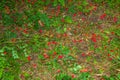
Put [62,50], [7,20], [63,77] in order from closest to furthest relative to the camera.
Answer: [63,77] < [62,50] < [7,20]

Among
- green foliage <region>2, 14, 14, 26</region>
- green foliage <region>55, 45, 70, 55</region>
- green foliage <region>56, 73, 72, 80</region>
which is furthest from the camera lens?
green foliage <region>2, 14, 14, 26</region>

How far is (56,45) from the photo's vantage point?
21.9 ft

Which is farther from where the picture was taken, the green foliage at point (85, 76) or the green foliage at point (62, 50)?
the green foliage at point (62, 50)

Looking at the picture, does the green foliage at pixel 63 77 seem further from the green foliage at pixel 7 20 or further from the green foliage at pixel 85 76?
the green foliage at pixel 7 20

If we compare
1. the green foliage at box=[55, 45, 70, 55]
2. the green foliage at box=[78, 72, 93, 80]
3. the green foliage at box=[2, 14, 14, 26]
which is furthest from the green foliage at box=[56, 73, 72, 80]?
the green foliage at box=[2, 14, 14, 26]

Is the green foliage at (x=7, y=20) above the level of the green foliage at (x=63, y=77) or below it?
above

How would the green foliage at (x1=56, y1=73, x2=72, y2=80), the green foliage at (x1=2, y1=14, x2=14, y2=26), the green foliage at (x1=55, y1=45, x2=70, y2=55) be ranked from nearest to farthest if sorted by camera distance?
the green foliage at (x1=56, y1=73, x2=72, y2=80), the green foliage at (x1=55, y1=45, x2=70, y2=55), the green foliage at (x1=2, y1=14, x2=14, y2=26)

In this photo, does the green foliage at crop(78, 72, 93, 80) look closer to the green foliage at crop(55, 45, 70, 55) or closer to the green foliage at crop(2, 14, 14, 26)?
the green foliage at crop(55, 45, 70, 55)

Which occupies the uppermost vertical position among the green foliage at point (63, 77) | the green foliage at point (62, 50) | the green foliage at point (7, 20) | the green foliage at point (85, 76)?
the green foliage at point (7, 20)

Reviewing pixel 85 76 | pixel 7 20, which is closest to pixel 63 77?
pixel 85 76

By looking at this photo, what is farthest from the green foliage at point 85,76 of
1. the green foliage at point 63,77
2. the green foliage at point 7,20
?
the green foliage at point 7,20

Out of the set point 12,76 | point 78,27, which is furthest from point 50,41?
point 12,76

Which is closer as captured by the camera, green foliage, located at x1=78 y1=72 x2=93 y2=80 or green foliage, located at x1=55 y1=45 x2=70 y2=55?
green foliage, located at x1=78 y1=72 x2=93 y2=80

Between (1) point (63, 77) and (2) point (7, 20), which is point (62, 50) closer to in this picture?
(1) point (63, 77)
